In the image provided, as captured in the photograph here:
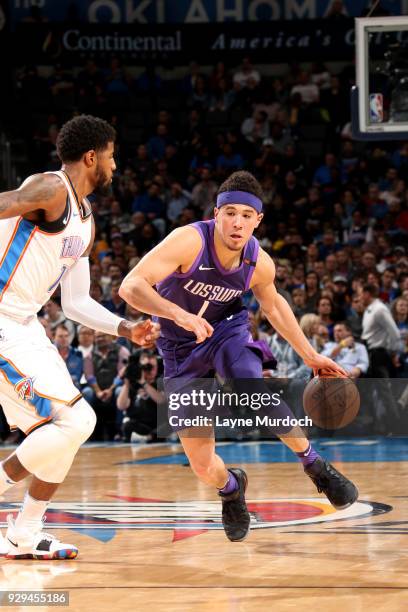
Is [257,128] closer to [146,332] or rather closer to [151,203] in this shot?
[151,203]

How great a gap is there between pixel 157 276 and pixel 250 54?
546 inches

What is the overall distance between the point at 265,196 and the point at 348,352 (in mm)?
4972

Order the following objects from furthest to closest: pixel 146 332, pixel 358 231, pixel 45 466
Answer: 1. pixel 358 231
2. pixel 45 466
3. pixel 146 332

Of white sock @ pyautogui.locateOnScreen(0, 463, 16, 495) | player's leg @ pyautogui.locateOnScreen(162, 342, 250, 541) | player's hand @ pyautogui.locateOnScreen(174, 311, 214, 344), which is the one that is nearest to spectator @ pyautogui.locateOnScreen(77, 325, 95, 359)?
player's leg @ pyautogui.locateOnScreen(162, 342, 250, 541)

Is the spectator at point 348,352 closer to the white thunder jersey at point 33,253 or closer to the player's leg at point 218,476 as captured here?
the player's leg at point 218,476

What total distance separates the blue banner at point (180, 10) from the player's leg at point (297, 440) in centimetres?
1423

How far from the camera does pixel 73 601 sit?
464 centimetres

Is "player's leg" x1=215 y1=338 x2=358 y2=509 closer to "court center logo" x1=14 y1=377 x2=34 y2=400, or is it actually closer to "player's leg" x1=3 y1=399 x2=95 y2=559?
"player's leg" x1=3 y1=399 x2=95 y2=559

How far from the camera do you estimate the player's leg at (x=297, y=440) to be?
20.1ft

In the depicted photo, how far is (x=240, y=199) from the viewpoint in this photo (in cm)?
604

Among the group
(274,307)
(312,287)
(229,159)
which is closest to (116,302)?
(312,287)

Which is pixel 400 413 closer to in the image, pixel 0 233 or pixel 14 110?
pixel 0 233

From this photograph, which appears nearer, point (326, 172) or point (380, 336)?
point (380, 336)

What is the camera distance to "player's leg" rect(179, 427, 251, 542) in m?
5.95
